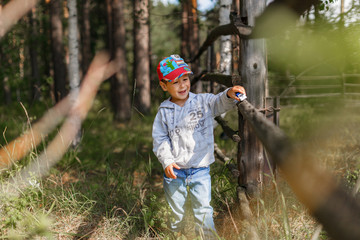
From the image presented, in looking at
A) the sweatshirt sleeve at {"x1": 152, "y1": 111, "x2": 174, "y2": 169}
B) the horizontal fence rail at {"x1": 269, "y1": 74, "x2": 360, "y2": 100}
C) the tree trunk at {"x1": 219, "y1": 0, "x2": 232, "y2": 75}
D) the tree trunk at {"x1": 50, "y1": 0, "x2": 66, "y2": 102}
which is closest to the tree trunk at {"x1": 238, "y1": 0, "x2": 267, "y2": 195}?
the sweatshirt sleeve at {"x1": 152, "y1": 111, "x2": 174, "y2": 169}

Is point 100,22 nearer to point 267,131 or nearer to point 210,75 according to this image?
point 210,75

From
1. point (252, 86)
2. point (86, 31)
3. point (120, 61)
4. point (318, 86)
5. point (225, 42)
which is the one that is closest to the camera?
point (252, 86)

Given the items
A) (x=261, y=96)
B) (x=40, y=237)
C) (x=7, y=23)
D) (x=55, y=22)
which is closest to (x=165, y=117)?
(x=261, y=96)

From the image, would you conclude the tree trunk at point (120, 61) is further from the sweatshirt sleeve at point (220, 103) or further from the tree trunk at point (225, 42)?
the sweatshirt sleeve at point (220, 103)

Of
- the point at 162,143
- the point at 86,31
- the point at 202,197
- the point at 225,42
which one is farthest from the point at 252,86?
the point at 86,31

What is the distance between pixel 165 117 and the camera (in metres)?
2.49

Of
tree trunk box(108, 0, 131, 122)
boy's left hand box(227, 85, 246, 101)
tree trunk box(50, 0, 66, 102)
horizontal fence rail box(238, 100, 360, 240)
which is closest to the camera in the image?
horizontal fence rail box(238, 100, 360, 240)

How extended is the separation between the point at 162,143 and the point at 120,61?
838 cm

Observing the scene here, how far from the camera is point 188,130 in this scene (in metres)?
2.44

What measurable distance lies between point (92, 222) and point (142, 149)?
10.3 ft

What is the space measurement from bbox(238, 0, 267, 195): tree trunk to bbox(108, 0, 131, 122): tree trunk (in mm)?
8078

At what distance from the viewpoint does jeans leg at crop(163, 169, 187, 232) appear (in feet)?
8.15

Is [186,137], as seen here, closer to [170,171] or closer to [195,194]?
[170,171]

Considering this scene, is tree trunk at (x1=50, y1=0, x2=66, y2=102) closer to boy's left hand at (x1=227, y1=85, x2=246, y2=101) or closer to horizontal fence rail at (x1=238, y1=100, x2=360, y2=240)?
boy's left hand at (x1=227, y1=85, x2=246, y2=101)
